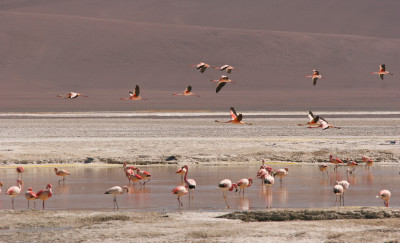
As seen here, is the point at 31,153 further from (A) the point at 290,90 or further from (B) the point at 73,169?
(A) the point at 290,90

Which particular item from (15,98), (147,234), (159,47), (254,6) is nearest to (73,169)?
(147,234)

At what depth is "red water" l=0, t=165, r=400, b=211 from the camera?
16.2 meters

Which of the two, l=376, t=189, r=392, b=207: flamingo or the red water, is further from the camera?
the red water

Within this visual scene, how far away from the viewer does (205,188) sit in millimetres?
18766

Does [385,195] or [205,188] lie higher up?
[205,188]

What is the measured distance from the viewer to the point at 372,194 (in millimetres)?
17609

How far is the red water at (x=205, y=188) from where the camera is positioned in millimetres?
16188

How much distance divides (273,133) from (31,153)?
15.9 metres

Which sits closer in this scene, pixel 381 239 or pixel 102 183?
pixel 381 239

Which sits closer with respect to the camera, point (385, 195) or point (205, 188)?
point (385, 195)

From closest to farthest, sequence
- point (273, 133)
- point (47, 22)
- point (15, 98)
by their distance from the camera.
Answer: point (273, 133)
point (15, 98)
point (47, 22)

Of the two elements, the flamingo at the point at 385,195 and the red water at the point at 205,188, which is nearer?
the flamingo at the point at 385,195

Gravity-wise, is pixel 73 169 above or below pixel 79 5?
below

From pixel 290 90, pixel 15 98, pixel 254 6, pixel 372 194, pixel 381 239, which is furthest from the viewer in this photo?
pixel 254 6
